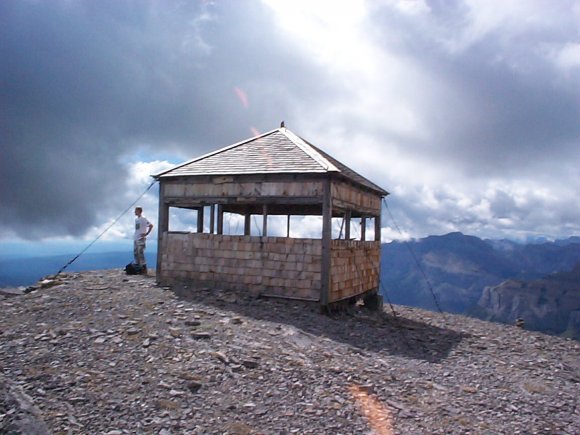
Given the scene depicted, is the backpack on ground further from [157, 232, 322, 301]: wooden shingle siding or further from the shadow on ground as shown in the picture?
the shadow on ground

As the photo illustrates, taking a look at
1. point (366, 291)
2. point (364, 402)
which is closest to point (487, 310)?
point (366, 291)

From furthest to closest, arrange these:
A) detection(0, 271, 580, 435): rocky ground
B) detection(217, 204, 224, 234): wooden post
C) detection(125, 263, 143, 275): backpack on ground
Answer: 1. detection(125, 263, 143, 275): backpack on ground
2. detection(217, 204, 224, 234): wooden post
3. detection(0, 271, 580, 435): rocky ground

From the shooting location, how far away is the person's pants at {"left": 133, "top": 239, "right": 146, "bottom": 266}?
18.1 metres

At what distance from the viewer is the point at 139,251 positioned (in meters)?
18.4

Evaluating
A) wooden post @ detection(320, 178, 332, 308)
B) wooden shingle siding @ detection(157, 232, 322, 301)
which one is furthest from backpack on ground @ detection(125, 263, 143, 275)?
wooden post @ detection(320, 178, 332, 308)

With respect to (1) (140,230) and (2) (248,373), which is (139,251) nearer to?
(1) (140,230)

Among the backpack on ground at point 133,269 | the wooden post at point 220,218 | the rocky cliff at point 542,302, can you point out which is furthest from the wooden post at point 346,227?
the rocky cliff at point 542,302

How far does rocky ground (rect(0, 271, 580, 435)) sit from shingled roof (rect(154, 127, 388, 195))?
14.1 feet

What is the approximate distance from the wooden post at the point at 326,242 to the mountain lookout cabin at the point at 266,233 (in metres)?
0.03

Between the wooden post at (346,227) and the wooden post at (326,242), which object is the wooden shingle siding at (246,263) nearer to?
the wooden post at (326,242)

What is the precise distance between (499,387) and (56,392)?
8322 mm

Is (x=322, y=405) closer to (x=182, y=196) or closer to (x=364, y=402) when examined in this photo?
(x=364, y=402)

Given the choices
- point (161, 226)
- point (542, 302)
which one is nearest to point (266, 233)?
point (161, 226)

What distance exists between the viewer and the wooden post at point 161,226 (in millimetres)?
16516
